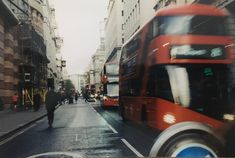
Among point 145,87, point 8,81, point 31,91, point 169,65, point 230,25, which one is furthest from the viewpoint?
point 31,91

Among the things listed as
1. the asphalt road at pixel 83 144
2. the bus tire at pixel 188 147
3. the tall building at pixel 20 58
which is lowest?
the asphalt road at pixel 83 144

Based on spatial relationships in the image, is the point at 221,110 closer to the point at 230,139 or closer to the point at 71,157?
the point at 230,139

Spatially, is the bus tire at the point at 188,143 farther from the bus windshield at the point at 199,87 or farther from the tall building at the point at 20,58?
the tall building at the point at 20,58

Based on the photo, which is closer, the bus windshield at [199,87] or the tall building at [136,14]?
the bus windshield at [199,87]

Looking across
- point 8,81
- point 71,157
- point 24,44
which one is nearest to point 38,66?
point 24,44

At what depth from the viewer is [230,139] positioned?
4.50 m

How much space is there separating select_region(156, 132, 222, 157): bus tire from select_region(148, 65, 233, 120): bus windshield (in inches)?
26.1

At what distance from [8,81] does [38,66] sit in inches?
333

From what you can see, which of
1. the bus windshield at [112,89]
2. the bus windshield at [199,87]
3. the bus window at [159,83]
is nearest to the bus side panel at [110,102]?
the bus windshield at [112,89]

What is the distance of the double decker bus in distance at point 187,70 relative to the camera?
4633 mm

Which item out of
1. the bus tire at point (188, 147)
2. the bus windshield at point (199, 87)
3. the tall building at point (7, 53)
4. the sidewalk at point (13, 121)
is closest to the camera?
the bus tire at point (188, 147)

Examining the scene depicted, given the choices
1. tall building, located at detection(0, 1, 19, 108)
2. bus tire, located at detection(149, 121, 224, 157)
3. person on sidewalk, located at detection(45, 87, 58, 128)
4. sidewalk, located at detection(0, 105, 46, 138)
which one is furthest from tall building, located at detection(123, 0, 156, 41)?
tall building, located at detection(0, 1, 19, 108)

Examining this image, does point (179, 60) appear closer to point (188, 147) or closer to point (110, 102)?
point (188, 147)

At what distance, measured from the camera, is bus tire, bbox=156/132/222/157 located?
4.49m
